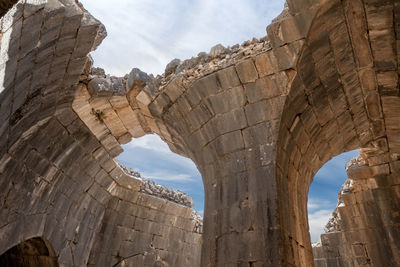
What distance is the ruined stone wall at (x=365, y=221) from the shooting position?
7.28m

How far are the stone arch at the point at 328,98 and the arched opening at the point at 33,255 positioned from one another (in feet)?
17.7

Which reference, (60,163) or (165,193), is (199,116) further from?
(165,193)

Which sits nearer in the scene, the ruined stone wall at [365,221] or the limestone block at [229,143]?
the limestone block at [229,143]

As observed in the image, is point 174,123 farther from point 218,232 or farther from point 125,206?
point 125,206

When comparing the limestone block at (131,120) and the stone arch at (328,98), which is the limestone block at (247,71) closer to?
the stone arch at (328,98)

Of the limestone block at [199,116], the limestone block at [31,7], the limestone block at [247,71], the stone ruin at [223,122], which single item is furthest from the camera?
the limestone block at [199,116]

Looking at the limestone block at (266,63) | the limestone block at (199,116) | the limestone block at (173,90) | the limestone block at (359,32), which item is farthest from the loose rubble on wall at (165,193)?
the limestone block at (359,32)

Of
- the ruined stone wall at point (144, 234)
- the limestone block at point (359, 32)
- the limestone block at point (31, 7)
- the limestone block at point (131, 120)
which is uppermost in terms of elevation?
the limestone block at point (359, 32)

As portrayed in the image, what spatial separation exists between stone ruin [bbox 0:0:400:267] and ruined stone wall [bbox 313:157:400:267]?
48mm

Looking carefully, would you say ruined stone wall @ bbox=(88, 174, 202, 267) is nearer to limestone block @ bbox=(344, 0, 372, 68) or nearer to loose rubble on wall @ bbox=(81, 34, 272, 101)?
loose rubble on wall @ bbox=(81, 34, 272, 101)

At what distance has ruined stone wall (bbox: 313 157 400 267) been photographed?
728cm

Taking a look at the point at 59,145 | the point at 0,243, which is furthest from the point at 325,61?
the point at 0,243

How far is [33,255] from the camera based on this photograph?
673 cm

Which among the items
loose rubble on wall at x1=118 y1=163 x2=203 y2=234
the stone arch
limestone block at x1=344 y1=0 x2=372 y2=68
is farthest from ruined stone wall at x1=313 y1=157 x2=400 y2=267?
loose rubble on wall at x1=118 y1=163 x2=203 y2=234
